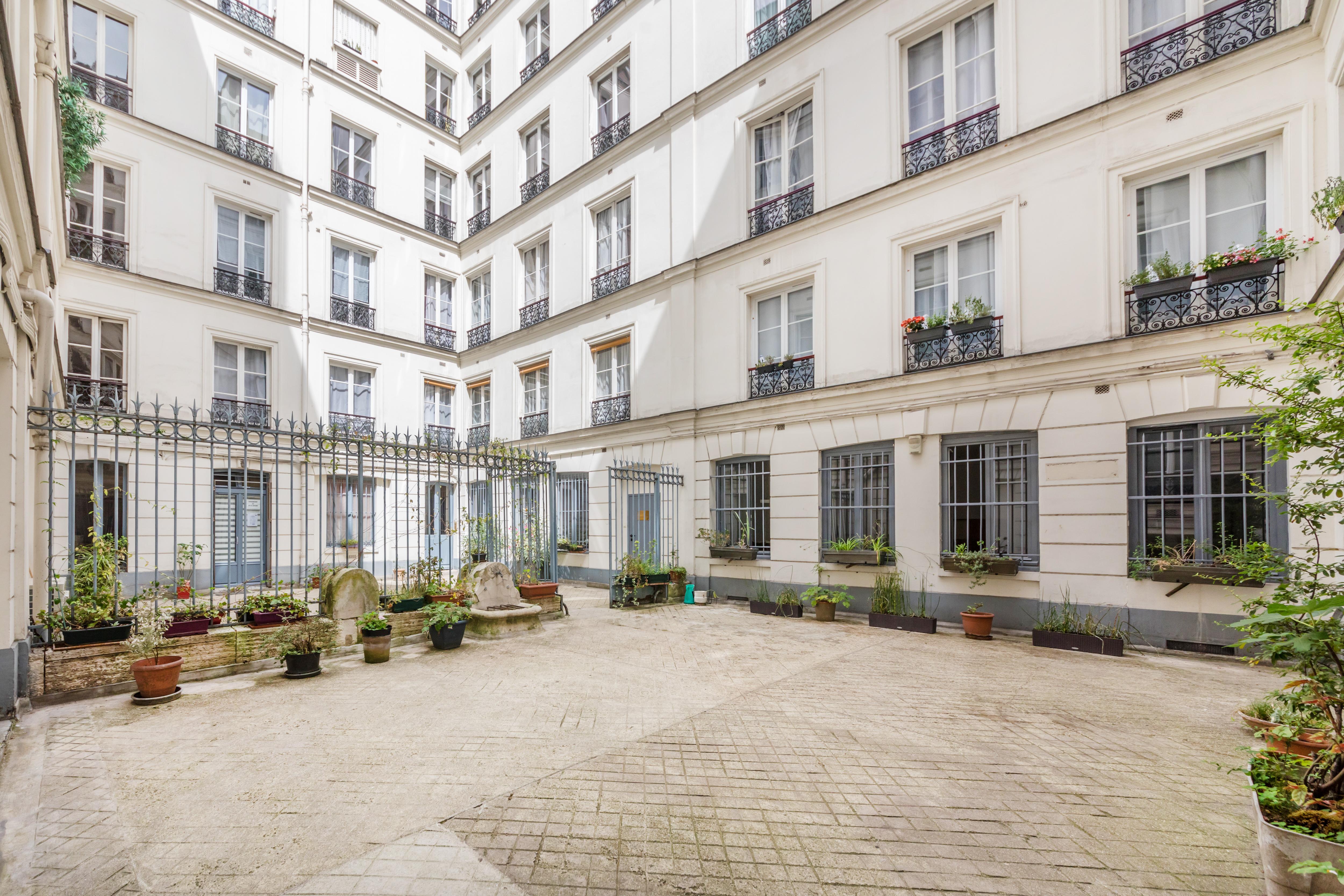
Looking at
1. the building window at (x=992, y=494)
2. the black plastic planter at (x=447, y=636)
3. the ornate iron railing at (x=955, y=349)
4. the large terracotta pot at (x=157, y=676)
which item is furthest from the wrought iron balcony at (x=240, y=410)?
A: the building window at (x=992, y=494)

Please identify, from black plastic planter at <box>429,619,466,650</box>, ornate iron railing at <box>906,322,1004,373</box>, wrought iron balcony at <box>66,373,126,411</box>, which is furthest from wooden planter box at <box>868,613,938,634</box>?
wrought iron balcony at <box>66,373,126,411</box>

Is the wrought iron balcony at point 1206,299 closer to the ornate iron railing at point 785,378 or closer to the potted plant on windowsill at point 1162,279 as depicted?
the potted plant on windowsill at point 1162,279

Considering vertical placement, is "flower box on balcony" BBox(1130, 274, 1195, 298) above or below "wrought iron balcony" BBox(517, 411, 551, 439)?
above

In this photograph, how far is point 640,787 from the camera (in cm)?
395

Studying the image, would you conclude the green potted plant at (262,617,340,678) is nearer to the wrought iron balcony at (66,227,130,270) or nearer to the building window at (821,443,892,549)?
the building window at (821,443,892,549)

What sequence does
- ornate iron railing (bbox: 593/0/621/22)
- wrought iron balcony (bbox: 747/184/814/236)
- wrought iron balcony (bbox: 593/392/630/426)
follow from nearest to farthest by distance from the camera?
wrought iron balcony (bbox: 747/184/814/236) < wrought iron balcony (bbox: 593/392/630/426) < ornate iron railing (bbox: 593/0/621/22)

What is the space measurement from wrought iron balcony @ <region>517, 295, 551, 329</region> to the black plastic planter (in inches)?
433

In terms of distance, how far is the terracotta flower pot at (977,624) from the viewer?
8.75 metres

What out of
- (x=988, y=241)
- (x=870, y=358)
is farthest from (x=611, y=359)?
(x=988, y=241)

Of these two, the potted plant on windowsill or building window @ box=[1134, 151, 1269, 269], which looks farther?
the potted plant on windowsill

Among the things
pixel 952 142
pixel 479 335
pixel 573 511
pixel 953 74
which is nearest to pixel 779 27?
pixel 953 74

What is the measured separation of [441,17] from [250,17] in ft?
20.8

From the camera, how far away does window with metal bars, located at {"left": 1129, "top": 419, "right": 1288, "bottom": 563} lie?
24.3ft

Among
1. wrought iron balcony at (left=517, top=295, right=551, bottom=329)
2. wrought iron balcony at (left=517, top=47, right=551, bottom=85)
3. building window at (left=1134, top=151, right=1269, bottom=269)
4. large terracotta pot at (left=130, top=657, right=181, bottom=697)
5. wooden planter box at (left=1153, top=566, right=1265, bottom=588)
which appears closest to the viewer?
large terracotta pot at (left=130, top=657, right=181, bottom=697)
